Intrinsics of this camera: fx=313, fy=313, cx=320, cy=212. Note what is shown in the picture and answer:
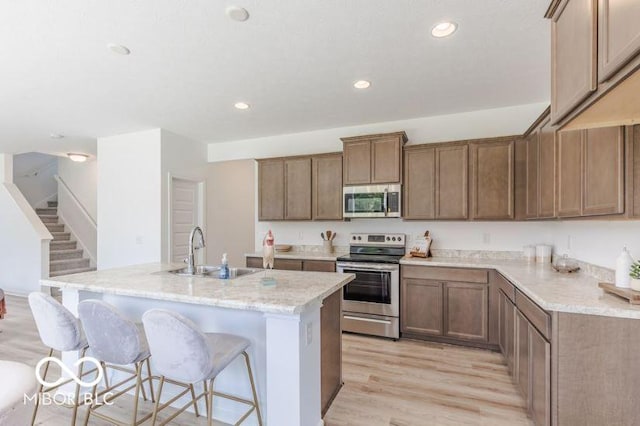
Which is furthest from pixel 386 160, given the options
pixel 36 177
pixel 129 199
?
pixel 36 177

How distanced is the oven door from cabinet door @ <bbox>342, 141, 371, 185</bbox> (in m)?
1.06

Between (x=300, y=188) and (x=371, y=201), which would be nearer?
(x=371, y=201)

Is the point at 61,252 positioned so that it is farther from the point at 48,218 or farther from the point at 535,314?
the point at 535,314

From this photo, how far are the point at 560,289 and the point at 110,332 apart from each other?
8.96 feet

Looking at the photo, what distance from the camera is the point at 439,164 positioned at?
3.63 m

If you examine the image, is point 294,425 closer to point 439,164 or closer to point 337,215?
point 337,215

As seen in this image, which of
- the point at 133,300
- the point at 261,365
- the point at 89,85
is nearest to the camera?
the point at 261,365

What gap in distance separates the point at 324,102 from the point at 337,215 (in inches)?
56.3

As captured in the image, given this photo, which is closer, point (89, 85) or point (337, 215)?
point (89, 85)

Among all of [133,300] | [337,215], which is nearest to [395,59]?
[337,215]

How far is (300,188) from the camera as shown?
14.3ft

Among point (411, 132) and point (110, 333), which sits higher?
point (411, 132)

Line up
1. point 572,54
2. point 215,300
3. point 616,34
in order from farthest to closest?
point 215,300, point 572,54, point 616,34

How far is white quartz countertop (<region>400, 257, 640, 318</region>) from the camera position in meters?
1.61
